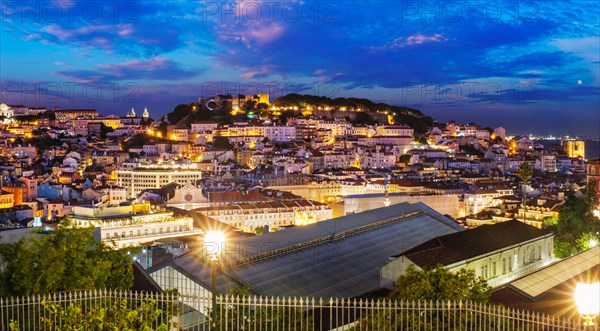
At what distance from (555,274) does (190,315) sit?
1038cm

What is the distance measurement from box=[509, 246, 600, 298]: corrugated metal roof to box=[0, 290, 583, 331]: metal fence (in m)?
5.66

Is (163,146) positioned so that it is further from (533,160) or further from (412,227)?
(412,227)

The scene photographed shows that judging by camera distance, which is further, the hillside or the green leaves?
the hillside

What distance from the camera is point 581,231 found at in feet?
103

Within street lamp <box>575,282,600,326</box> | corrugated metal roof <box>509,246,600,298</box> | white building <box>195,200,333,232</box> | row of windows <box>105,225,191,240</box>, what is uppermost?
street lamp <box>575,282,600,326</box>

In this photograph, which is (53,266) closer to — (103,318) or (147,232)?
(103,318)

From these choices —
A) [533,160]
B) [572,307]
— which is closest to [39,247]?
[572,307]

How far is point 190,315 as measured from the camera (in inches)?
464

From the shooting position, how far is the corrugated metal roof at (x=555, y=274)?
15891 mm

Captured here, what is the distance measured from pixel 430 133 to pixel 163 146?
1874 inches

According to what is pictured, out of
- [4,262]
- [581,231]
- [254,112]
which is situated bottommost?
[581,231]

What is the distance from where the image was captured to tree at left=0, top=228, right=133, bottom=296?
10078 millimetres

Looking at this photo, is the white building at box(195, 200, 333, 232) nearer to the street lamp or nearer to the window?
the window

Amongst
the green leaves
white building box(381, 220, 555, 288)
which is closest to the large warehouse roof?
white building box(381, 220, 555, 288)
